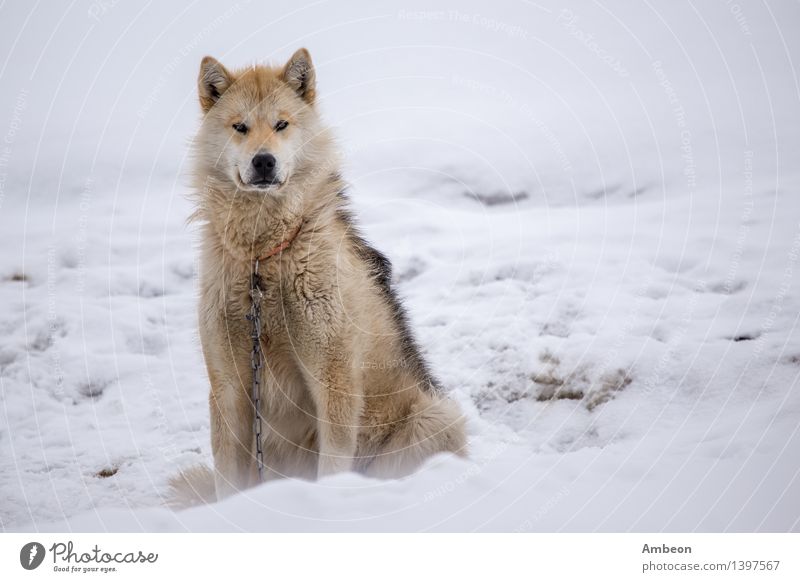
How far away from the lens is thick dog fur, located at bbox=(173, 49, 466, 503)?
115 inches

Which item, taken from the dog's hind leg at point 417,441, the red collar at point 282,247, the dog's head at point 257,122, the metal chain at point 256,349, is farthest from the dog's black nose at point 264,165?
the dog's hind leg at point 417,441

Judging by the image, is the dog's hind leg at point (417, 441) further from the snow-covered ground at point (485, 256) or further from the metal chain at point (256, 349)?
the metal chain at point (256, 349)

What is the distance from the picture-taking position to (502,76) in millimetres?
5551

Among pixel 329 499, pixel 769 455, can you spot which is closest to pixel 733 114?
pixel 769 455

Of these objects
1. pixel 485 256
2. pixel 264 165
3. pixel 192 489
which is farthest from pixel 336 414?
pixel 485 256

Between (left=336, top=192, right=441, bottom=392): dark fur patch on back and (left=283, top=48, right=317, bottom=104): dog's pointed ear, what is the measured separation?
495mm

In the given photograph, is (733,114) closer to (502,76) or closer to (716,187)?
(716,187)

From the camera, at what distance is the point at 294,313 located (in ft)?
9.55

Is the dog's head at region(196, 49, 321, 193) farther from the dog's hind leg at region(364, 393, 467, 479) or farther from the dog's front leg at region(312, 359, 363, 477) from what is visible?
the dog's hind leg at region(364, 393, 467, 479)

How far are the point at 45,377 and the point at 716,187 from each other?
16.1ft

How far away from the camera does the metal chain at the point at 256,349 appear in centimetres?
286

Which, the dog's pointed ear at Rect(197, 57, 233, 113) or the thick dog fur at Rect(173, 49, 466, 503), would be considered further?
the dog's pointed ear at Rect(197, 57, 233, 113)

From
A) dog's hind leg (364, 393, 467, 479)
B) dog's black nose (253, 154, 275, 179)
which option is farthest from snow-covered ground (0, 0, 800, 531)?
dog's black nose (253, 154, 275, 179)

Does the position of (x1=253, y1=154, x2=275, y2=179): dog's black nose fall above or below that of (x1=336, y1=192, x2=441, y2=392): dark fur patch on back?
above
